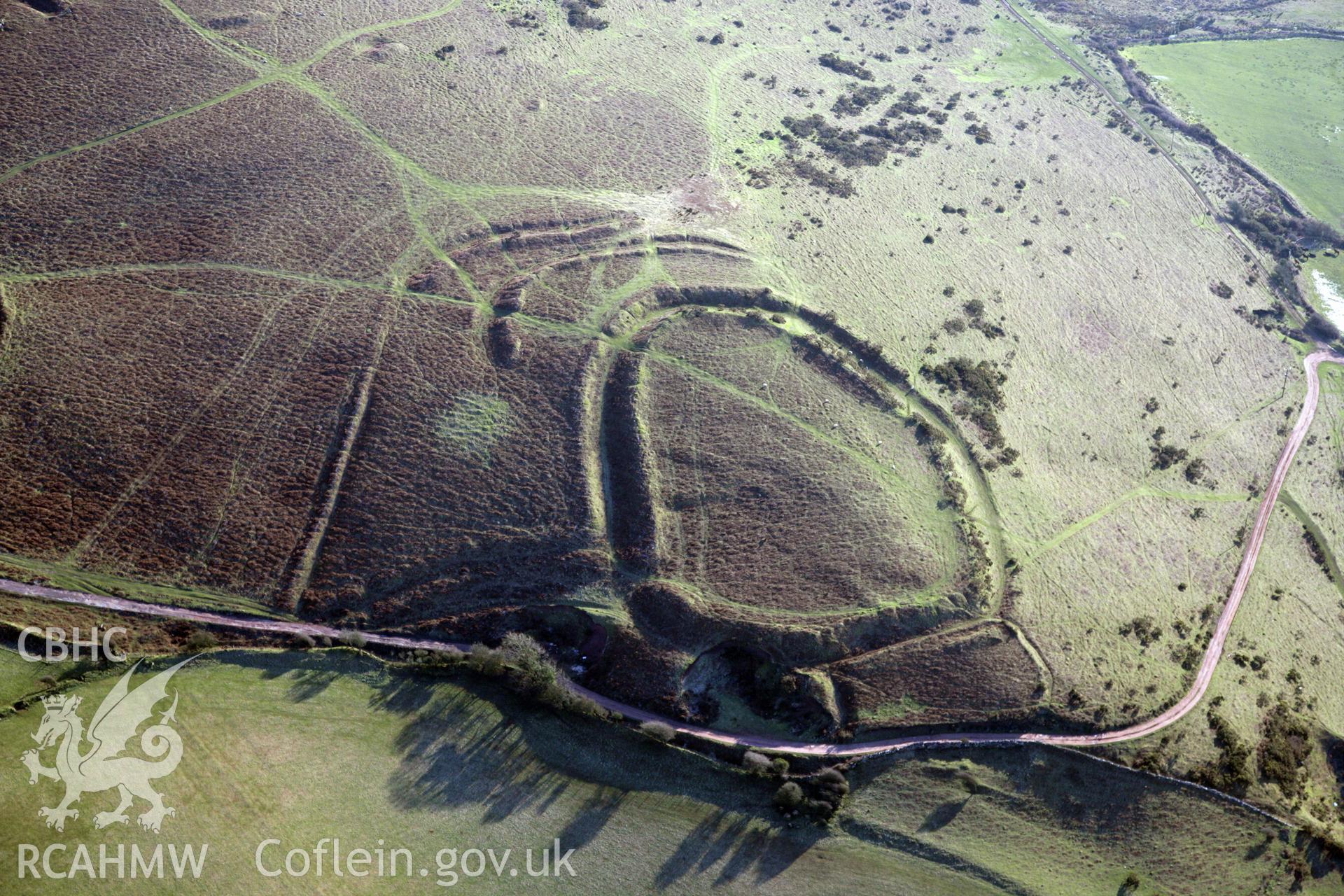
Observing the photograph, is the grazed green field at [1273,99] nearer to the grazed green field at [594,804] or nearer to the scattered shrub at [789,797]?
the grazed green field at [594,804]

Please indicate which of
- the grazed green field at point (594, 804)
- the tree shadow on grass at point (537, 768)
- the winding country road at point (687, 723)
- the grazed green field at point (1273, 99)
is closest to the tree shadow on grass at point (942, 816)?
the grazed green field at point (594, 804)

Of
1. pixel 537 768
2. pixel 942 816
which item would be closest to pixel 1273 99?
pixel 942 816

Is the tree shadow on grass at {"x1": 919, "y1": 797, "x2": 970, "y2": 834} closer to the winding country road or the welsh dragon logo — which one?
the winding country road

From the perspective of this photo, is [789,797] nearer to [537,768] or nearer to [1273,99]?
[537,768]

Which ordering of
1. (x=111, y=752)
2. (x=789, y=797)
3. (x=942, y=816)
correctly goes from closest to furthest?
(x=111, y=752), (x=789, y=797), (x=942, y=816)

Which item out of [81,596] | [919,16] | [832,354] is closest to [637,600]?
[832,354]
